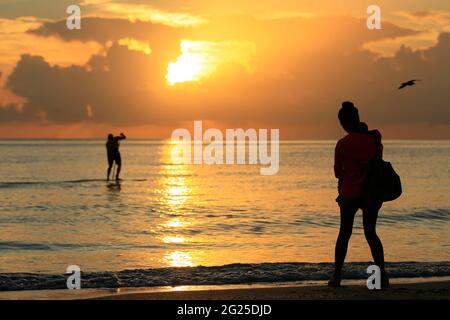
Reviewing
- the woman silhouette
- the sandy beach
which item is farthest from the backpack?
the sandy beach

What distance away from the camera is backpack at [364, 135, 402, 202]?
8258 mm

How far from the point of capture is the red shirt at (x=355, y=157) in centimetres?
829

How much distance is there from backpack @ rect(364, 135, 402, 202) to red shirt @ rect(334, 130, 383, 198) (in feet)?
0.18

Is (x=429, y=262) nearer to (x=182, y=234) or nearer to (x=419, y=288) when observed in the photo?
(x=419, y=288)

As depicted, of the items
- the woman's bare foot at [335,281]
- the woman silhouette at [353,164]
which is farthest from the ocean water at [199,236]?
the woman silhouette at [353,164]

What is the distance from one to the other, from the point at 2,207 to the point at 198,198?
21.9 feet

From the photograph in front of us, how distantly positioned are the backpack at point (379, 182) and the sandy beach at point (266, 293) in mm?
1074

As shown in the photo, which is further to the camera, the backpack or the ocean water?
the ocean water

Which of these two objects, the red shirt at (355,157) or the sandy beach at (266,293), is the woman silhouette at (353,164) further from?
the sandy beach at (266,293)

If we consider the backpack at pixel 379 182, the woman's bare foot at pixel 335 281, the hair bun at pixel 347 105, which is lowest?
the woman's bare foot at pixel 335 281

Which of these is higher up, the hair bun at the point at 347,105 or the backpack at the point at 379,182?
the hair bun at the point at 347,105

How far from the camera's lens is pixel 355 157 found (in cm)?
829

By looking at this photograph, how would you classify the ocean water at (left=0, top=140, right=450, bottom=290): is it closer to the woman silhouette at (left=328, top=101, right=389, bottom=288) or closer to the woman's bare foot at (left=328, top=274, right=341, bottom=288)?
the woman's bare foot at (left=328, top=274, right=341, bottom=288)
